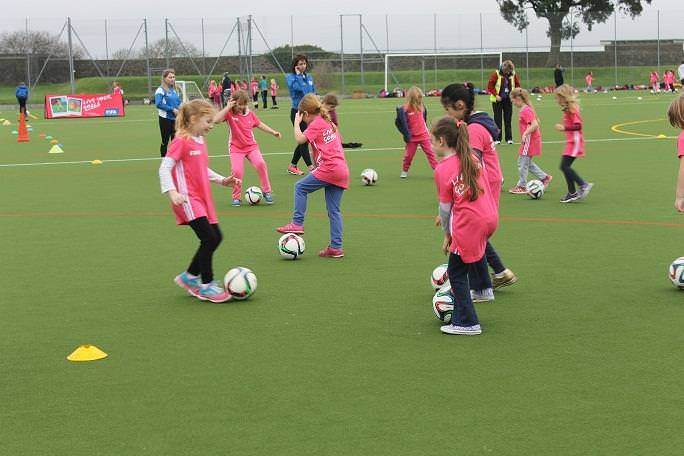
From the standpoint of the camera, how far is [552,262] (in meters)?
9.19

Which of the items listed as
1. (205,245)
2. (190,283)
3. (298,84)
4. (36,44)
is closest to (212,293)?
(190,283)

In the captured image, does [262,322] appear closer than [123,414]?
No

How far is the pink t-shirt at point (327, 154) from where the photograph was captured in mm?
9797

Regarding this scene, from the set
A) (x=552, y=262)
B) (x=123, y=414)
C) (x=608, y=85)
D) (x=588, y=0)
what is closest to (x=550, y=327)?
(x=552, y=262)

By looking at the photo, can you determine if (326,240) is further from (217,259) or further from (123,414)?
(123,414)

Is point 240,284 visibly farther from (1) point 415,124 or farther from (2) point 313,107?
(1) point 415,124

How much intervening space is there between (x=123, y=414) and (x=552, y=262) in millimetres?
5020

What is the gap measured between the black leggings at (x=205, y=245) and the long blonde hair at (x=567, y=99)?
22.0 ft

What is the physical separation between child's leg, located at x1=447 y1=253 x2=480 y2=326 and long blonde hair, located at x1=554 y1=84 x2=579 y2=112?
23.1 ft

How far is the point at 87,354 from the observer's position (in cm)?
636

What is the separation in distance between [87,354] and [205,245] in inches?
70.8

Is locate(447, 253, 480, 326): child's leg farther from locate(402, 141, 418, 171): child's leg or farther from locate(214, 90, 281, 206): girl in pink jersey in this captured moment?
locate(402, 141, 418, 171): child's leg

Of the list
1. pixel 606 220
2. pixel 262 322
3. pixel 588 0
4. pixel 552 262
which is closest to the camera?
pixel 262 322

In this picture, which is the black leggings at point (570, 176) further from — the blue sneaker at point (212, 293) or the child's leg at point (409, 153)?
the blue sneaker at point (212, 293)
